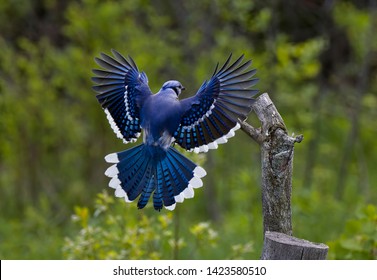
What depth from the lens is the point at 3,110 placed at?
299 inches

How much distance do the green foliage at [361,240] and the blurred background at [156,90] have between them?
53.9 inches

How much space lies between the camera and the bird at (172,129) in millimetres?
3635

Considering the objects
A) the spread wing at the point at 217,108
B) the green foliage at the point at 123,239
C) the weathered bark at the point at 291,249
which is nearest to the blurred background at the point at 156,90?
the green foliage at the point at 123,239

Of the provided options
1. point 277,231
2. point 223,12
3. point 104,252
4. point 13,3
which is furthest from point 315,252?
point 13,3

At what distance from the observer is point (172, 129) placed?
381 centimetres

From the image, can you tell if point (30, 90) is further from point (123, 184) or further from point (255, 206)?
point (123, 184)

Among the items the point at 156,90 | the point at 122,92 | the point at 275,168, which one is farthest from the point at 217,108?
the point at 156,90

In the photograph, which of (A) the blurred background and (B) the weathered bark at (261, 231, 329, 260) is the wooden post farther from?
(A) the blurred background

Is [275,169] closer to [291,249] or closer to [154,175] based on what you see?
[291,249]

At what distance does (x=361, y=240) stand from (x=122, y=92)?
1747 mm

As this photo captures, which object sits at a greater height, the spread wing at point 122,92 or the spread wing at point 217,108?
the spread wing at point 122,92

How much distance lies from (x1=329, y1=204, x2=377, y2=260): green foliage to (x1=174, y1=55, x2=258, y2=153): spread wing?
1.40 m

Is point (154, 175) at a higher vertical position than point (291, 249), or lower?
higher

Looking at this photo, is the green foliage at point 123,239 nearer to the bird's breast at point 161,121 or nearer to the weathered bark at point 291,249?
the bird's breast at point 161,121
